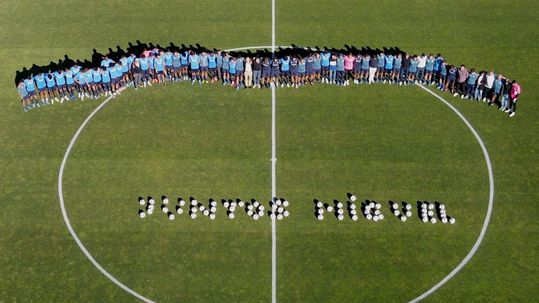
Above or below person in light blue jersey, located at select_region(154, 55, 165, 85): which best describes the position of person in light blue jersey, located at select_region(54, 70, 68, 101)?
below

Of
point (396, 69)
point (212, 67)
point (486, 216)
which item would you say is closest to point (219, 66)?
point (212, 67)

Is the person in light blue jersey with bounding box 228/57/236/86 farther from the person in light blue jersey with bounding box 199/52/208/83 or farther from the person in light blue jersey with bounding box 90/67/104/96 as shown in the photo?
the person in light blue jersey with bounding box 90/67/104/96

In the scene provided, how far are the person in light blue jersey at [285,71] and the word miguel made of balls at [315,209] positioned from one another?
7.01 meters

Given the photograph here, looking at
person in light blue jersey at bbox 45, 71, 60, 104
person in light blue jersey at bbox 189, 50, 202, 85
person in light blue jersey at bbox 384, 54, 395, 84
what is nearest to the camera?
person in light blue jersey at bbox 45, 71, 60, 104

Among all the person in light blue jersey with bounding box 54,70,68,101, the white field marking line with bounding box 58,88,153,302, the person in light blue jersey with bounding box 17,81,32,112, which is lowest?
the white field marking line with bounding box 58,88,153,302

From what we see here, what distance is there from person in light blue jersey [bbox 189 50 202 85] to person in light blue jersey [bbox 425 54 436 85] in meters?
10.5

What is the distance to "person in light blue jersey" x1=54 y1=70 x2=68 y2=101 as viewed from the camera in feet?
84.9

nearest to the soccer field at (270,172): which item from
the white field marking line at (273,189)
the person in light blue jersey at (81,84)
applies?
the white field marking line at (273,189)

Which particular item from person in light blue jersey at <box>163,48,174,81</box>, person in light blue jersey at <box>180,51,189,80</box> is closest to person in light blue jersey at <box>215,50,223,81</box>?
person in light blue jersey at <box>180,51,189,80</box>

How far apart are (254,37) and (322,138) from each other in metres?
8.14

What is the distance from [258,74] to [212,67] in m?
2.21

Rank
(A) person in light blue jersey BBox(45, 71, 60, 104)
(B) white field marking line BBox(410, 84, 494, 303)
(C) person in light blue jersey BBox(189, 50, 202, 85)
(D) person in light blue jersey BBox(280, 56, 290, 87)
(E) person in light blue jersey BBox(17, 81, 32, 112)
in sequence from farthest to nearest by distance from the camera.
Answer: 1. (C) person in light blue jersey BBox(189, 50, 202, 85)
2. (D) person in light blue jersey BBox(280, 56, 290, 87)
3. (A) person in light blue jersey BBox(45, 71, 60, 104)
4. (E) person in light blue jersey BBox(17, 81, 32, 112)
5. (B) white field marking line BBox(410, 84, 494, 303)

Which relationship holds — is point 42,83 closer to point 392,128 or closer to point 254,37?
point 254,37

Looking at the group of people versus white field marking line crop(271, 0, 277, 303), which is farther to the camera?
the group of people
